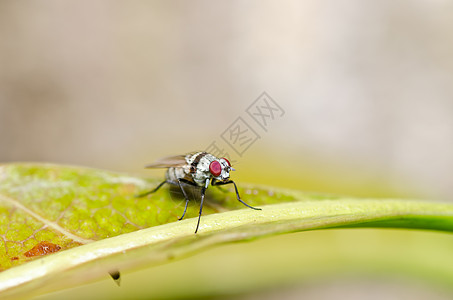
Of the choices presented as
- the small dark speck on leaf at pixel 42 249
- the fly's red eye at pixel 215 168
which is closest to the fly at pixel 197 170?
the fly's red eye at pixel 215 168

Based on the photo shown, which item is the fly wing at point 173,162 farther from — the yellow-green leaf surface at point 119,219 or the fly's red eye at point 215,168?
the yellow-green leaf surface at point 119,219

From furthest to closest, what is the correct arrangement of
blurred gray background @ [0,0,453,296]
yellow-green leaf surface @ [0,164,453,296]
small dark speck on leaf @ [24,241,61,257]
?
blurred gray background @ [0,0,453,296] < small dark speck on leaf @ [24,241,61,257] < yellow-green leaf surface @ [0,164,453,296]

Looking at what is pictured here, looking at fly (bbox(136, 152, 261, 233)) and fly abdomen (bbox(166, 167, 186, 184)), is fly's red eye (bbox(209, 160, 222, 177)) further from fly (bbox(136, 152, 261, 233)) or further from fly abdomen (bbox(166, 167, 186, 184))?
fly abdomen (bbox(166, 167, 186, 184))

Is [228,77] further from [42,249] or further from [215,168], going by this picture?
[42,249]

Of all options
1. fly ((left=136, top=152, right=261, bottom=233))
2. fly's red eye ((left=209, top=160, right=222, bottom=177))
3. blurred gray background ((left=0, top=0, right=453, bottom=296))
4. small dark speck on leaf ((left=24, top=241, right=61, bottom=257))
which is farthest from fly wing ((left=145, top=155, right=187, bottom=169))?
blurred gray background ((left=0, top=0, right=453, bottom=296))

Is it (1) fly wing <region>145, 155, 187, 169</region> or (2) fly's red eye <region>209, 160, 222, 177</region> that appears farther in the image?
(1) fly wing <region>145, 155, 187, 169</region>

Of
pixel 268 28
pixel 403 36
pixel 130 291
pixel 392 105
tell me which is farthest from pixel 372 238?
pixel 268 28

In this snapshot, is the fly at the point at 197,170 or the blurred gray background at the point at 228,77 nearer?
the fly at the point at 197,170
